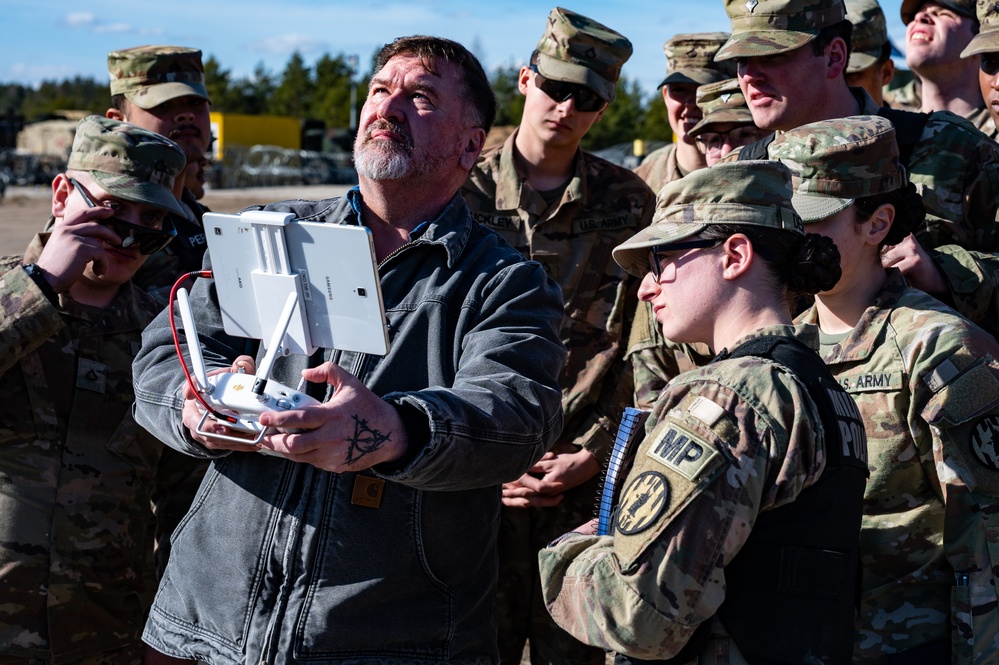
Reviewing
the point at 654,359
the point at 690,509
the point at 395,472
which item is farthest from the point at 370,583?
the point at 654,359

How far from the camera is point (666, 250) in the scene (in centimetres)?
263

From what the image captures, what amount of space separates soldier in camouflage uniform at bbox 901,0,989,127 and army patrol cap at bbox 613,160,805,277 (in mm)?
3850

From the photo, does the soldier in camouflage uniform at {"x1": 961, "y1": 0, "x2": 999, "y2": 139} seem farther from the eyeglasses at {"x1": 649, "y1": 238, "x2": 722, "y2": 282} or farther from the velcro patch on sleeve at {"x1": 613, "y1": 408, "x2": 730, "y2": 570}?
the velcro patch on sleeve at {"x1": 613, "y1": 408, "x2": 730, "y2": 570}

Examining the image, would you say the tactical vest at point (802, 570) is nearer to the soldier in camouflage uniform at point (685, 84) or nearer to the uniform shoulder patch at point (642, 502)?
the uniform shoulder patch at point (642, 502)

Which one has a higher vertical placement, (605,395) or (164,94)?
(164,94)

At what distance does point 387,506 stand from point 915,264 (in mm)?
1880

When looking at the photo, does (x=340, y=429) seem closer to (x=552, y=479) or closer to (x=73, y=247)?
(x=73, y=247)

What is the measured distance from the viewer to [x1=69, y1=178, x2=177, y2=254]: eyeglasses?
12.6 feet

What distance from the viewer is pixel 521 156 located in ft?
16.2

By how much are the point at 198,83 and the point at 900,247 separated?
11.4 ft

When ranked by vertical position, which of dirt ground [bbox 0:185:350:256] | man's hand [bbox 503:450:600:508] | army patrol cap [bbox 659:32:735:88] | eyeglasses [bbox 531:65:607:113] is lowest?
dirt ground [bbox 0:185:350:256]

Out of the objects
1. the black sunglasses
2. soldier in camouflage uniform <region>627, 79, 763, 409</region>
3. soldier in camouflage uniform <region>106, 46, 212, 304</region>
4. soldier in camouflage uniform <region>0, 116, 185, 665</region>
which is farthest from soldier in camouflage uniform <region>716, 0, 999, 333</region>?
soldier in camouflage uniform <region>106, 46, 212, 304</region>

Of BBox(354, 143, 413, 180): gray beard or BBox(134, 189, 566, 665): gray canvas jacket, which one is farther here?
BBox(354, 143, 413, 180): gray beard

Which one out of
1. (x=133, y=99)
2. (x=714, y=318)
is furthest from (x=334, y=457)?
(x=133, y=99)
